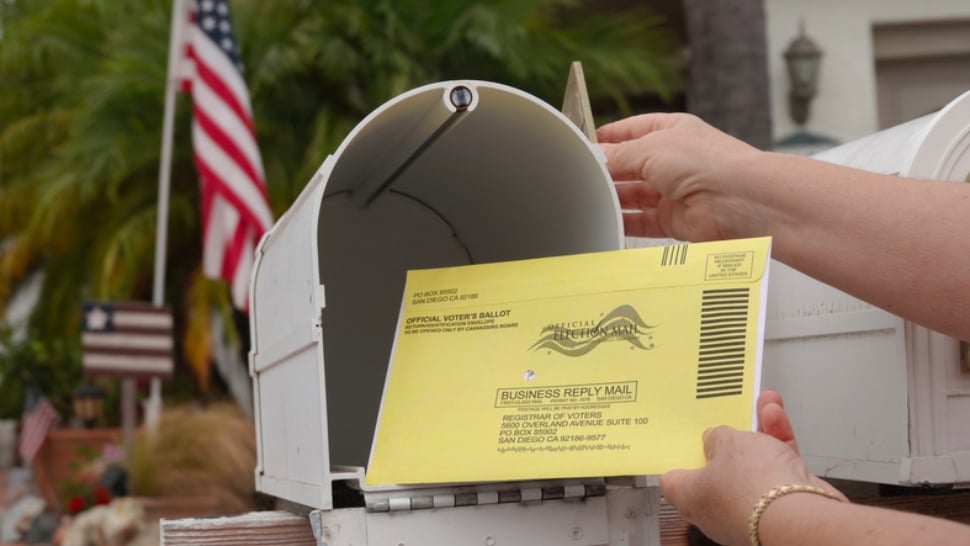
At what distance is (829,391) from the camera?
1.67 meters

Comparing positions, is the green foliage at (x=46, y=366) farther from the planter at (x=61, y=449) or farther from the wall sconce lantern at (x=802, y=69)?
the wall sconce lantern at (x=802, y=69)

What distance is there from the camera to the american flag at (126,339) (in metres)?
8.70

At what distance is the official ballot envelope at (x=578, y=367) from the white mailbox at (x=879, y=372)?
323 mm

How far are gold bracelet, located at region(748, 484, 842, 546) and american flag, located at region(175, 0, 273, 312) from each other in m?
6.91

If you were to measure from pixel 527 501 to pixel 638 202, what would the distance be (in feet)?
1.70

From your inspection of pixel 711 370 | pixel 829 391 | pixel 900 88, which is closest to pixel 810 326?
pixel 829 391

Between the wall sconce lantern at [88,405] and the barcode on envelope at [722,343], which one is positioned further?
the wall sconce lantern at [88,405]

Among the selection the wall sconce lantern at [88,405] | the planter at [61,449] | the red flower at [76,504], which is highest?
the wall sconce lantern at [88,405]

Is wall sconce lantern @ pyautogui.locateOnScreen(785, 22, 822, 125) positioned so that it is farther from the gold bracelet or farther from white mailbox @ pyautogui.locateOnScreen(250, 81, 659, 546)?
the gold bracelet

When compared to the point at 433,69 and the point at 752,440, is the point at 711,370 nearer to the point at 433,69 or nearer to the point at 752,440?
the point at 752,440

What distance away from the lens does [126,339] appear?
881cm

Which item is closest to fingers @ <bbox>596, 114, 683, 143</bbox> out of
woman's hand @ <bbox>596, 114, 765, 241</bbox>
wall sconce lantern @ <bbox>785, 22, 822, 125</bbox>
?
woman's hand @ <bbox>596, 114, 765, 241</bbox>

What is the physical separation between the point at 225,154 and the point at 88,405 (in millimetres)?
4290

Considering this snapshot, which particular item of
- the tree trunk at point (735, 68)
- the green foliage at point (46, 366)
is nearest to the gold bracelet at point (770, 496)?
→ the tree trunk at point (735, 68)
